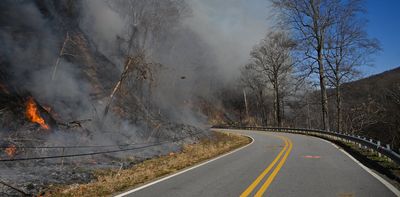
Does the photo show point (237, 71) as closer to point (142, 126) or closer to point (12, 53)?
point (142, 126)

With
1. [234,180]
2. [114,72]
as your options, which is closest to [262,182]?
[234,180]

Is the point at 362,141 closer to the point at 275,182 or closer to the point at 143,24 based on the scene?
the point at 275,182

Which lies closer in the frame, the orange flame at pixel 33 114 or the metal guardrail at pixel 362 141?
the metal guardrail at pixel 362 141

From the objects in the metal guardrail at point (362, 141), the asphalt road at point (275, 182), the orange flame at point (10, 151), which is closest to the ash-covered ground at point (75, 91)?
the orange flame at point (10, 151)

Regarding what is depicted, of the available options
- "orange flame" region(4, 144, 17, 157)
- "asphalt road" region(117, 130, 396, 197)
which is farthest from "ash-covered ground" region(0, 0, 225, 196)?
"asphalt road" region(117, 130, 396, 197)

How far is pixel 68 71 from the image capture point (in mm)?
18891

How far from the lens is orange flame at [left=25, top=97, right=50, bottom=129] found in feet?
43.7

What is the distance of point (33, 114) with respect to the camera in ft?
44.2

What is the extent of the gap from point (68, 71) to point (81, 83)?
3.24ft

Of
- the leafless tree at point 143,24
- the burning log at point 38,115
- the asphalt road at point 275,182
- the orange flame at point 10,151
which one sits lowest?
the asphalt road at point 275,182

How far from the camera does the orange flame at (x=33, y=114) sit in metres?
13.3

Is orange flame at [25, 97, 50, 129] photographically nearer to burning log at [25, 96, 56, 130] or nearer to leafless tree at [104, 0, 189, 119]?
burning log at [25, 96, 56, 130]

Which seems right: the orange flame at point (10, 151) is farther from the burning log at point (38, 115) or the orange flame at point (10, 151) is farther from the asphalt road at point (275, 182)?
the asphalt road at point (275, 182)

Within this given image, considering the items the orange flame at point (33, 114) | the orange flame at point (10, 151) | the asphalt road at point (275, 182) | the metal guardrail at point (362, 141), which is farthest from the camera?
the orange flame at point (33, 114)
